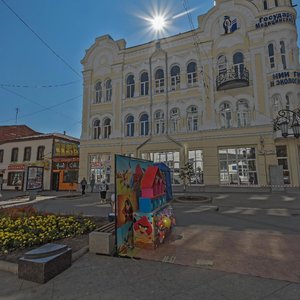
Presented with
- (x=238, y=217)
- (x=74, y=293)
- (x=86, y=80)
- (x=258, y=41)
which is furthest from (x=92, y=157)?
(x=74, y=293)

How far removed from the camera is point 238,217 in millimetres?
8758

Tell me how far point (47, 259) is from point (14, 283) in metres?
0.61

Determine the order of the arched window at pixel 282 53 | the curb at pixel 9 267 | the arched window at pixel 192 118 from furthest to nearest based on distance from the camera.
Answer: the arched window at pixel 192 118 < the arched window at pixel 282 53 < the curb at pixel 9 267

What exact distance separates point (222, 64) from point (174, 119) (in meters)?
6.83

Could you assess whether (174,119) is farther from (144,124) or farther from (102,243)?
(102,243)

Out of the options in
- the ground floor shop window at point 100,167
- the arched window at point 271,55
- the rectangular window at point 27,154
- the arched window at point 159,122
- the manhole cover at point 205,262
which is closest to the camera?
the manhole cover at point 205,262

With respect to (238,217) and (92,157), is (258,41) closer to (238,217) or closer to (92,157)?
(238,217)

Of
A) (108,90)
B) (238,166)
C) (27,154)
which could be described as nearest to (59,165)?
(27,154)

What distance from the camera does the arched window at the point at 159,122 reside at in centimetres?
2159

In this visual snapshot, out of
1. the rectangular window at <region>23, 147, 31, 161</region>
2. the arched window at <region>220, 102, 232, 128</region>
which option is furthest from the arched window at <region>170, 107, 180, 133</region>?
the rectangular window at <region>23, 147, 31, 161</region>

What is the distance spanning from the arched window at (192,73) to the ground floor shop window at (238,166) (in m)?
7.47

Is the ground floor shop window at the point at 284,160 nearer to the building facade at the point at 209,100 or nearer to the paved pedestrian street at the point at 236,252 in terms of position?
the building facade at the point at 209,100

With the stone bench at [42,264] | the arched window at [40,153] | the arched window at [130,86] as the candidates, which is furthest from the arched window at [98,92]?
the stone bench at [42,264]

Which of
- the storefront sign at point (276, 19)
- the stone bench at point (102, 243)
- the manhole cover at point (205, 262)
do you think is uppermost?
the storefront sign at point (276, 19)
